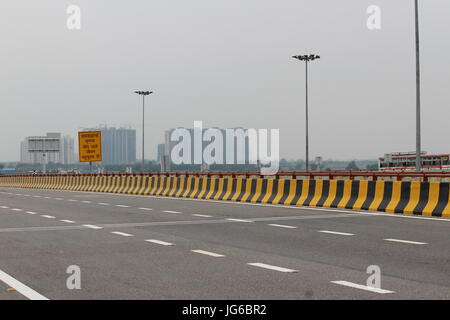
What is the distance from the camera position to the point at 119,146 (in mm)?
169000

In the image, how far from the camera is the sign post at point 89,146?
4938cm

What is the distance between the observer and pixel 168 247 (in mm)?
11172

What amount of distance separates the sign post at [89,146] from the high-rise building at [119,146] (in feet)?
349

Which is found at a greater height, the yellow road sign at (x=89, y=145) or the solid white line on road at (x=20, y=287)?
the yellow road sign at (x=89, y=145)

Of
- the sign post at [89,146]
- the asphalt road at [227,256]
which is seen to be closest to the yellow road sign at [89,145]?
the sign post at [89,146]

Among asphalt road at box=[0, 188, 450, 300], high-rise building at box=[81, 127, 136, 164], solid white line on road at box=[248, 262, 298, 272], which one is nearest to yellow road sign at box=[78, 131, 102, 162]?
asphalt road at box=[0, 188, 450, 300]

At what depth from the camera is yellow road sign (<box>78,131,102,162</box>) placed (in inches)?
1944

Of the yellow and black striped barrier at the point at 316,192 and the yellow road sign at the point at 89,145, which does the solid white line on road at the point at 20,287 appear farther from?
the yellow road sign at the point at 89,145

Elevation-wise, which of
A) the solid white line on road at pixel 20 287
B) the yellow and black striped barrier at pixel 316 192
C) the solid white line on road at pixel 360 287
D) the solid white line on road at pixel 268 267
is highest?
the yellow and black striped barrier at pixel 316 192

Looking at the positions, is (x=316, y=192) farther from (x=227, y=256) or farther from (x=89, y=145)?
(x=89, y=145)

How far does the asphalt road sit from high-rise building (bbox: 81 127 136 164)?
5574 inches

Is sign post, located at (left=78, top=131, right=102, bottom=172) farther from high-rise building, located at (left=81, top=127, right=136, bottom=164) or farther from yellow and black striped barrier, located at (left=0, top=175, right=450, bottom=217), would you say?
high-rise building, located at (left=81, top=127, right=136, bottom=164)

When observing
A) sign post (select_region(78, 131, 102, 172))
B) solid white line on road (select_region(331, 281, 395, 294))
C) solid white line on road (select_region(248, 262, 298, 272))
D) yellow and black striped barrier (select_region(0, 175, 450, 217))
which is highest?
sign post (select_region(78, 131, 102, 172))
